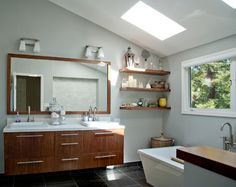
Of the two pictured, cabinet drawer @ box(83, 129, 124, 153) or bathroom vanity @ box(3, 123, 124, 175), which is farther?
cabinet drawer @ box(83, 129, 124, 153)

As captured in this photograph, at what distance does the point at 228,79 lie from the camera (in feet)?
10.2

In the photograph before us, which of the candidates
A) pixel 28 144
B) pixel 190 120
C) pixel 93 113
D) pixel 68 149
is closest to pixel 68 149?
pixel 68 149

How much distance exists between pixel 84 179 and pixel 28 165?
94 cm

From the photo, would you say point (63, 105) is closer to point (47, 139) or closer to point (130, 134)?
point (47, 139)

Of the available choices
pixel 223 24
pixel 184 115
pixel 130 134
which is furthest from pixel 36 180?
pixel 223 24

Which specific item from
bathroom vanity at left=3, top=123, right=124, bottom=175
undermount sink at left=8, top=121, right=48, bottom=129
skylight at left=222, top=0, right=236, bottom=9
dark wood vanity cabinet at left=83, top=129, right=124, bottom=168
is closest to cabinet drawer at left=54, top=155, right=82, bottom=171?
bathroom vanity at left=3, top=123, right=124, bottom=175

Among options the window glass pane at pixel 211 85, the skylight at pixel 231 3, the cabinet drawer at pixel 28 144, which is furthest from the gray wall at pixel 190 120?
the cabinet drawer at pixel 28 144

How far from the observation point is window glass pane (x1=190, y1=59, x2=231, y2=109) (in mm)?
3156

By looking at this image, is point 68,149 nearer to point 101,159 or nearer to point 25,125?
point 101,159

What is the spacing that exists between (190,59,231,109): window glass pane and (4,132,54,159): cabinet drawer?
2.48m

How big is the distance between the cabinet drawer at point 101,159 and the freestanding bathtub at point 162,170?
455 millimetres

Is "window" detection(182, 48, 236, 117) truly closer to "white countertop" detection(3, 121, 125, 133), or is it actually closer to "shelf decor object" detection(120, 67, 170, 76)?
"shelf decor object" detection(120, 67, 170, 76)

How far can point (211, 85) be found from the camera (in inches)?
135

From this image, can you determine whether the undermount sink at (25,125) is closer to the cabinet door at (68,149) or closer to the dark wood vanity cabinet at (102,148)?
the cabinet door at (68,149)
